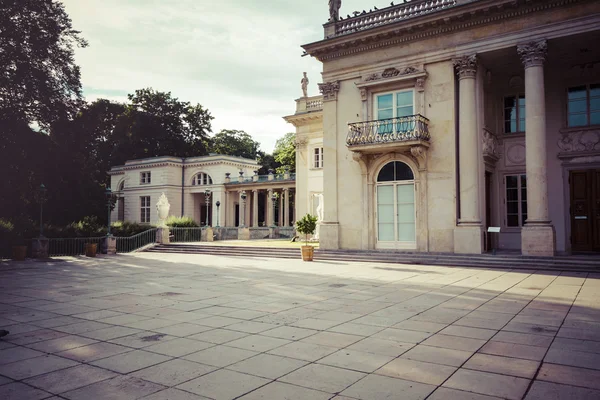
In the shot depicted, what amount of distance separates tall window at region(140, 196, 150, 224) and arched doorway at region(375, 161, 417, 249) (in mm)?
39841

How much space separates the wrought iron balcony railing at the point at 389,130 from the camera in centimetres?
1692

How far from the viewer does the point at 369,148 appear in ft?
58.6

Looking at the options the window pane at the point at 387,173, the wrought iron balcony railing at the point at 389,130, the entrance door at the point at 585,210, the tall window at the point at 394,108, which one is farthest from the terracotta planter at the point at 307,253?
the entrance door at the point at 585,210

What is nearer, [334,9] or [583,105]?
[583,105]

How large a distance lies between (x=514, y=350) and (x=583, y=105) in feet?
52.6

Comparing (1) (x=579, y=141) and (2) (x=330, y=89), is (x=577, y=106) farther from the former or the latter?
(2) (x=330, y=89)

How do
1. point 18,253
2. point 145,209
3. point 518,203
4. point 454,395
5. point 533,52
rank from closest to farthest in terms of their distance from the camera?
point 454,395, point 533,52, point 518,203, point 18,253, point 145,209

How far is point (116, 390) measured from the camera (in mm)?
3738

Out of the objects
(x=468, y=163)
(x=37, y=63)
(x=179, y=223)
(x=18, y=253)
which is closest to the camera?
(x=468, y=163)

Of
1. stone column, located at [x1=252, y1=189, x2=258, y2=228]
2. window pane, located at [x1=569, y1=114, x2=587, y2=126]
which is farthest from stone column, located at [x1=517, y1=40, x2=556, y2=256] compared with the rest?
stone column, located at [x1=252, y1=189, x2=258, y2=228]

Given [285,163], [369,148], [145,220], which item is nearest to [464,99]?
[369,148]

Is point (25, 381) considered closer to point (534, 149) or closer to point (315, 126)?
point (534, 149)

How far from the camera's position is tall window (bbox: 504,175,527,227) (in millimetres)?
17953

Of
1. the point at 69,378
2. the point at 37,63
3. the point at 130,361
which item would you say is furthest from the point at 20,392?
the point at 37,63
